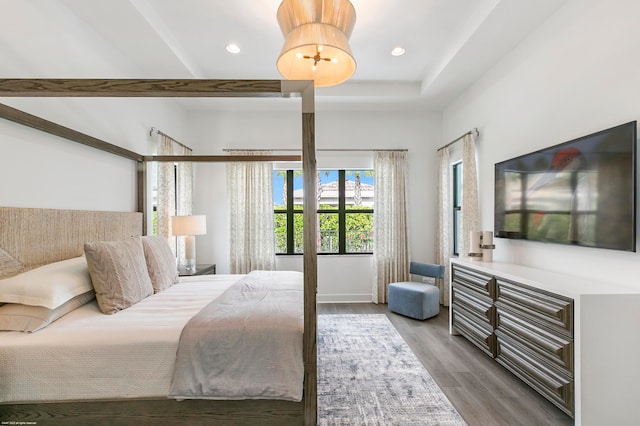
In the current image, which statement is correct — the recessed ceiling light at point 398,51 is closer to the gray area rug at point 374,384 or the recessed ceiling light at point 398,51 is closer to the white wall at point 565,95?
the white wall at point 565,95

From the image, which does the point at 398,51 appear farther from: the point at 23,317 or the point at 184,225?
the point at 23,317

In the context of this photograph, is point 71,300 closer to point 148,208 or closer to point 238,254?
point 148,208

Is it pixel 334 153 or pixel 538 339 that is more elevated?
pixel 334 153

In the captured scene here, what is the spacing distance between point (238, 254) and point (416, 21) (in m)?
3.60

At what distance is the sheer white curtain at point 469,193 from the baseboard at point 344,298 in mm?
1610

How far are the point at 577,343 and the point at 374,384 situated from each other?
1332 mm

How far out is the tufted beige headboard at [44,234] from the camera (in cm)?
172

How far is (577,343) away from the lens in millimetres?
1717

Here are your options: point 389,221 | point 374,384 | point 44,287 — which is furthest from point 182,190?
point 374,384

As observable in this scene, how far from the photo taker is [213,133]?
15.0 feet

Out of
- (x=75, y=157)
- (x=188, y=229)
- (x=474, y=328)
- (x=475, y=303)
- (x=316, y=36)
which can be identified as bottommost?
(x=474, y=328)

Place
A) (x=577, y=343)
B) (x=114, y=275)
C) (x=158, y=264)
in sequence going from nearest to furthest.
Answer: (x=577, y=343), (x=114, y=275), (x=158, y=264)

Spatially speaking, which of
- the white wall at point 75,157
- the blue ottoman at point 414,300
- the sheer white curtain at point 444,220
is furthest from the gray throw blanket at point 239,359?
the sheer white curtain at point 444,220

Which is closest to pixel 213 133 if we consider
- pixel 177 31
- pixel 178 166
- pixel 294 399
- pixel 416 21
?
pixel 178 166
